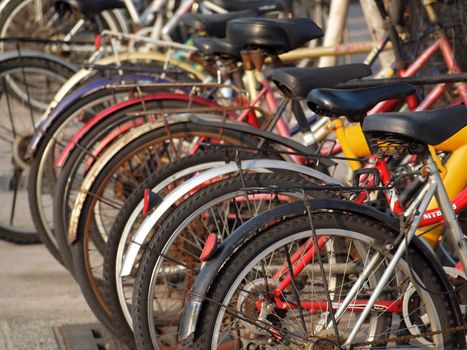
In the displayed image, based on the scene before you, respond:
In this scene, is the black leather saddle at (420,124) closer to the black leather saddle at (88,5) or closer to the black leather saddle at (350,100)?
the black leather saddle at (350,100)

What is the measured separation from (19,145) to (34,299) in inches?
59.2

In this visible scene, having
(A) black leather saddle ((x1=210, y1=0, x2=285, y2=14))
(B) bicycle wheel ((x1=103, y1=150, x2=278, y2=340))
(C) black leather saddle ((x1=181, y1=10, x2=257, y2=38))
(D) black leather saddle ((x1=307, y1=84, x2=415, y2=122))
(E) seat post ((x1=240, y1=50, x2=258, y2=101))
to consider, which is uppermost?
(A) black leather saddle ((x1=210, y1=0, x2=285, y2=14))

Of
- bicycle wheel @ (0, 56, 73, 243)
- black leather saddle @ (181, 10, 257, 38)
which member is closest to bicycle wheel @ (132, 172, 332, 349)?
black leather saddle @ (181, 10, 257, 38)

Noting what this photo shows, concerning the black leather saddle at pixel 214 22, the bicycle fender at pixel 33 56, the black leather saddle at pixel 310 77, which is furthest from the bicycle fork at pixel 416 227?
the bicycle fender at pixel 33 56

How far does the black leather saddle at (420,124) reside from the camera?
11.9 ft

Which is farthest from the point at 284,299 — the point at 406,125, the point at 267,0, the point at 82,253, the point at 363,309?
the point at 267,0

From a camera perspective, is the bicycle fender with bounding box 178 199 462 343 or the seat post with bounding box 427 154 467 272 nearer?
the bicycle fender with bounding box 178 199 462 343

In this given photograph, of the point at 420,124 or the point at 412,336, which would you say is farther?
the point at 412,336

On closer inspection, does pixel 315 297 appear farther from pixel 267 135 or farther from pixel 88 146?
pixel 88 146

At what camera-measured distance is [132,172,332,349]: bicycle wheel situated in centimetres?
411

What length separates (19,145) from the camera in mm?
7180

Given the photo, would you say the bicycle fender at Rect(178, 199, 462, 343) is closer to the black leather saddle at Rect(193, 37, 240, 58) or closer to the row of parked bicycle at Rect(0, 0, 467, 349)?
the row of parked bicycle at Rect(0, 0, 467, 349)

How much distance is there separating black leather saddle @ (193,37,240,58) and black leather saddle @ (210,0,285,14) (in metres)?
0.83

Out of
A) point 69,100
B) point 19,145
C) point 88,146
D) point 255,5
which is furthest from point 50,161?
point 255,5
